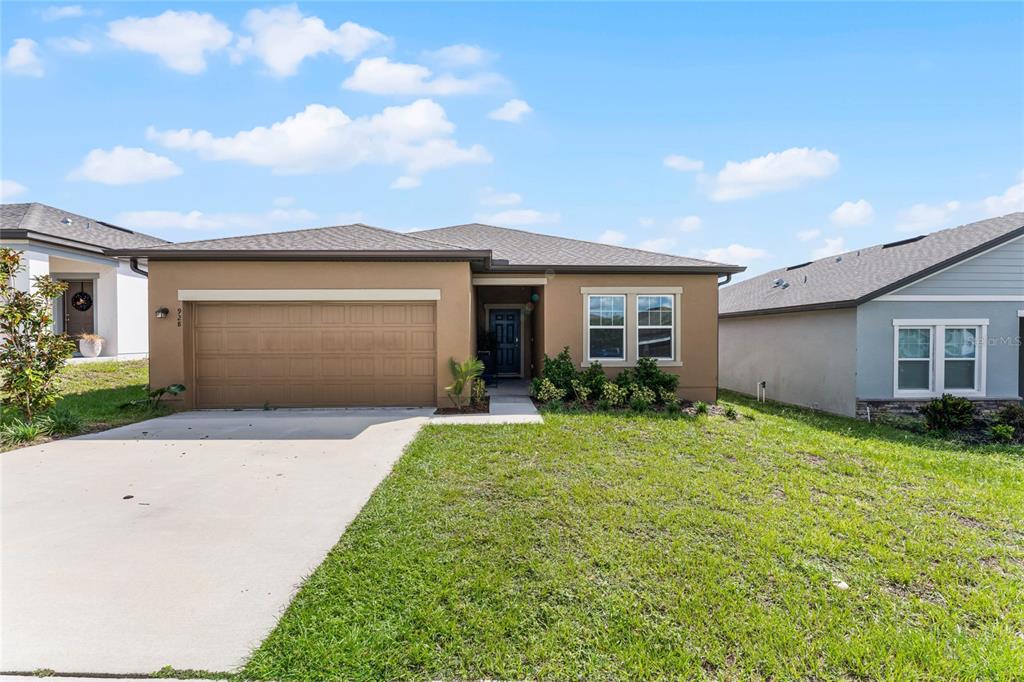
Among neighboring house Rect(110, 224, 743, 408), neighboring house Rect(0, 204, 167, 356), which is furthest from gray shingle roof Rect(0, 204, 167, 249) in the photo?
neighboring house Rect(110, 224, 743, 408)

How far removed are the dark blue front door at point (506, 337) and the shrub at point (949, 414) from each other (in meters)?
9.81

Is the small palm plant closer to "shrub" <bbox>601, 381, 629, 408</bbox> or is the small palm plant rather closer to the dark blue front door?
"shrub" <bbox>601, 381, 629, 408</bbox>

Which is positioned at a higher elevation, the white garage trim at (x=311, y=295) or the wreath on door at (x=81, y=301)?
the wreath on door at (x=81, y=301)

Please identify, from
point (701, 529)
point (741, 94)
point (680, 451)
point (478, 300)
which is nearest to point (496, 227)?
point (478, 300)

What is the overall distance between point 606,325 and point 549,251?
2.59m

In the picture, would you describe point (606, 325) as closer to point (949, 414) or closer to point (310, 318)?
point (310, 318)

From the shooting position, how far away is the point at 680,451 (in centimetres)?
629

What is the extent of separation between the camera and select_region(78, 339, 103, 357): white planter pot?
46.4 feet

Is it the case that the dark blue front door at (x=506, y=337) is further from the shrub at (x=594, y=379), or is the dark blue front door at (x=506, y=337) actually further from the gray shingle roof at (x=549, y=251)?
the shrub at (x=594, y=379)

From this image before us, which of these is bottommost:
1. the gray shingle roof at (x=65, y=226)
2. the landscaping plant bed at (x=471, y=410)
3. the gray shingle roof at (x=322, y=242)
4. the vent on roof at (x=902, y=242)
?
the landscaping plant bed at (x=471, y=410)

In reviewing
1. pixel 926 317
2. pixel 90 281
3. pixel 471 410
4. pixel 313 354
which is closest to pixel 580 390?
pixel 471 410

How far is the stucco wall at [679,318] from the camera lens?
416 inches

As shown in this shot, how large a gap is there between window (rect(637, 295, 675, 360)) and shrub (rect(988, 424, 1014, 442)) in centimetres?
578

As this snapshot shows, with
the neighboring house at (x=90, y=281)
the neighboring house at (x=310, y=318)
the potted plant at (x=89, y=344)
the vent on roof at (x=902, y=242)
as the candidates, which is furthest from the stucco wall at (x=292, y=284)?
the vent on roof at (x=902, y=242)
